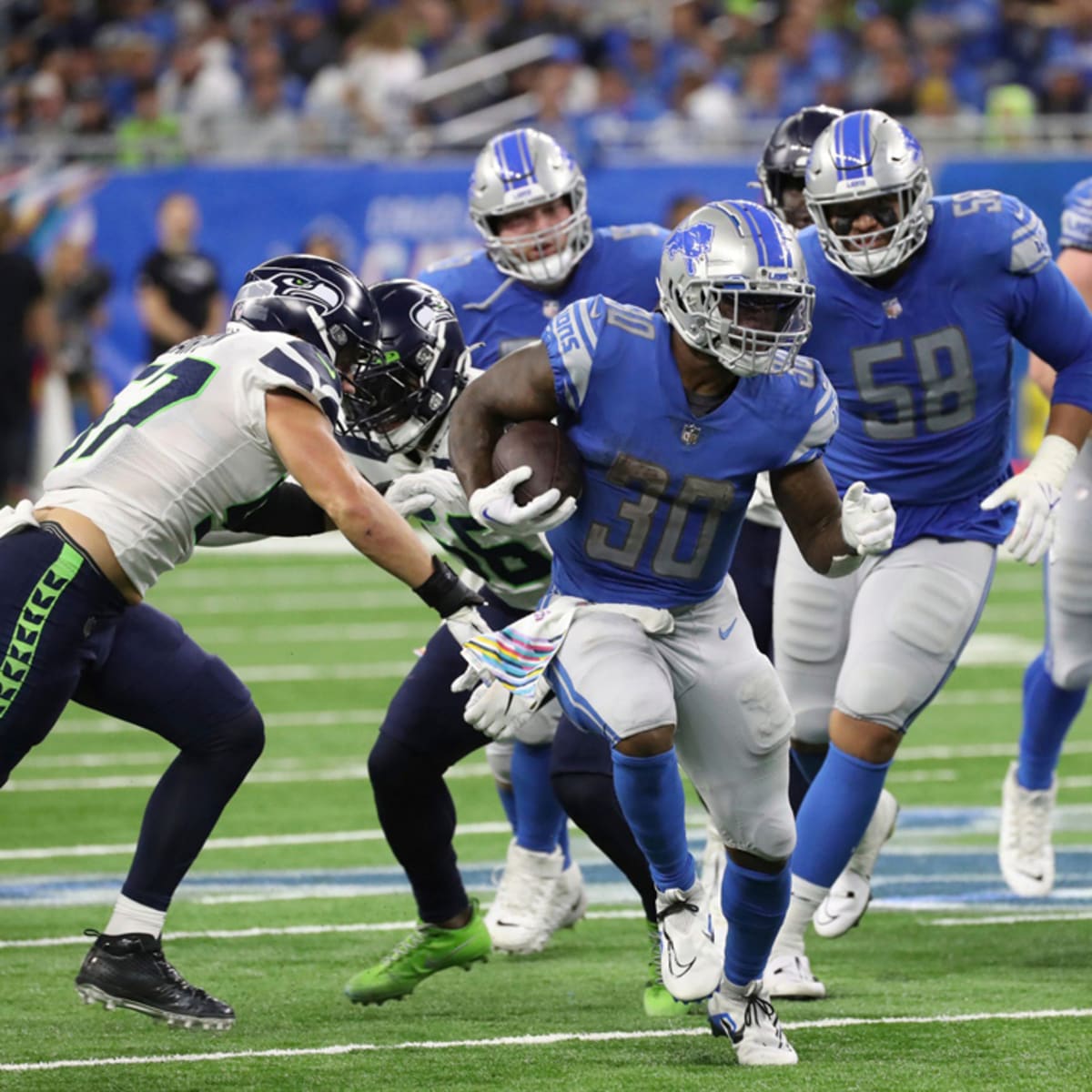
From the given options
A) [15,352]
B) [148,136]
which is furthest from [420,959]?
[148,136]

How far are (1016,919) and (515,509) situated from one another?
241cm

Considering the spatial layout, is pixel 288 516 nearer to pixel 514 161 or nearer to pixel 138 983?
pixel 138 983

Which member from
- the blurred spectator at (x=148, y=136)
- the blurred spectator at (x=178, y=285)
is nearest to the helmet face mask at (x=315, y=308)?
the blurred spectator at (x=178, y=285)

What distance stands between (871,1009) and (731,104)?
1148 cm

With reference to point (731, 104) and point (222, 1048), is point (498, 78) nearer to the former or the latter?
point (731, 104)

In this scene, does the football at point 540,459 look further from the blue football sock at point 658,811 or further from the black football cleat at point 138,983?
the black football cleat at point 138,983

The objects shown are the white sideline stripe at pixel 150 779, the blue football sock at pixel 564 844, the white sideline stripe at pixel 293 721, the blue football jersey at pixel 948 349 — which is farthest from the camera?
the white sideline stripe at pixel 293 721

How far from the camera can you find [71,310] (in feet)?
48.6

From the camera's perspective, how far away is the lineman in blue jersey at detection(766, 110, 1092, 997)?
484cm

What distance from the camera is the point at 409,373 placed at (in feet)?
15.5

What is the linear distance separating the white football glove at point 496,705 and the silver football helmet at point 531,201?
1.86 metres

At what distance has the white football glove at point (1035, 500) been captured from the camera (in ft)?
15.6

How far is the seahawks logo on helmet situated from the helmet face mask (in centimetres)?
66

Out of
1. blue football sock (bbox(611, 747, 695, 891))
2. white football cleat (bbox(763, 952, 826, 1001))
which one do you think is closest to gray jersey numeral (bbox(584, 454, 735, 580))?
blue football sock (bbox(611, 747, 695, 891))
